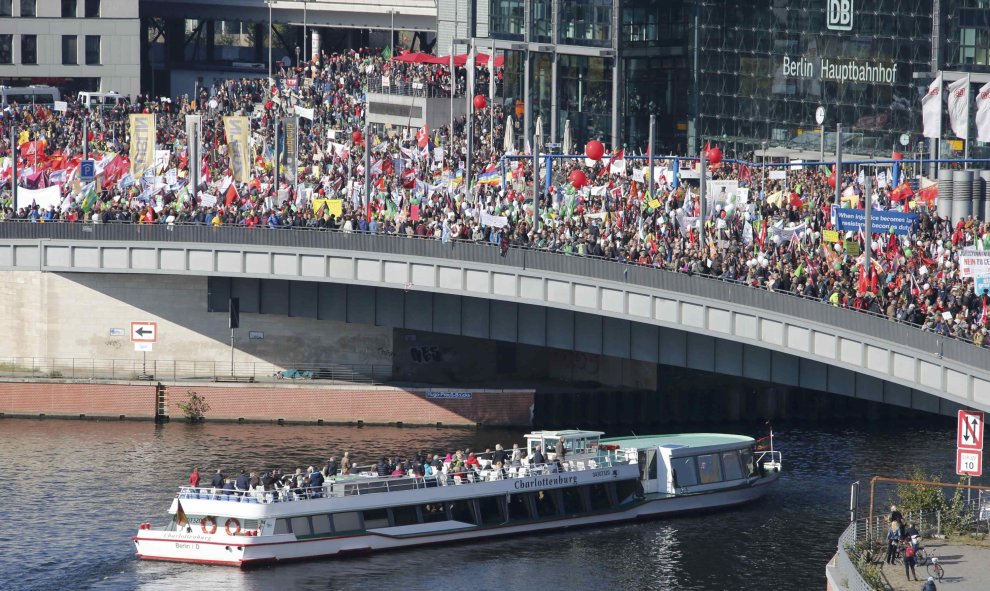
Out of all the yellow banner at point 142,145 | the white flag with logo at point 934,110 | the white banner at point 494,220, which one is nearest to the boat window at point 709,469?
the white banner at point 494,220

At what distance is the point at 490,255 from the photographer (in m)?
77.7

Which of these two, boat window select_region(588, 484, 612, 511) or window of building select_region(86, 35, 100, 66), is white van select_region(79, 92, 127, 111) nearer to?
window of building select_region(86, 35, 100, 66)

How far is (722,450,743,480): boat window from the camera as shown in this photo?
71.1 metres

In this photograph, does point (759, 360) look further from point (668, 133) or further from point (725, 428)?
point (668, 133)

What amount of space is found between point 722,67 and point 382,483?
64.1m

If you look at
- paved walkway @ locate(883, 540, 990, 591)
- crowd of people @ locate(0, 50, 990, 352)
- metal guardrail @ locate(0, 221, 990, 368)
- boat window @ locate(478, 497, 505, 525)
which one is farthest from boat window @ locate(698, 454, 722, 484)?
paved walkway @ locate(883, 540, 990, 591)

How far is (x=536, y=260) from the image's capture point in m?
76.3

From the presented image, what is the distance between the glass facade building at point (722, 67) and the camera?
115250mm

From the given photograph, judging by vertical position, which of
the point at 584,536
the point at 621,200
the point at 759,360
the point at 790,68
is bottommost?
the point at 584,536

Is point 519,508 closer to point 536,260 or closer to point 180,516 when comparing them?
point 180,516

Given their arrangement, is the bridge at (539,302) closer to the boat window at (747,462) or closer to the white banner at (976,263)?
the white banner at (976,263)

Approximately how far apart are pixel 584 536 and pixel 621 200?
83.2ft

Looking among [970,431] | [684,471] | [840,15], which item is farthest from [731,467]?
[840,15]

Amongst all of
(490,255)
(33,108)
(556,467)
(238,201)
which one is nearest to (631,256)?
(490,255)
